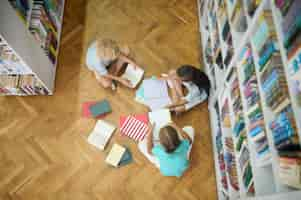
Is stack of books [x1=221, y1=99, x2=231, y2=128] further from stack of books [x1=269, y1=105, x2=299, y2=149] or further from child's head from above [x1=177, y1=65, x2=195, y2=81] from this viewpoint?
stack of books [x1=269, y1=105, x2=299, y2=149]

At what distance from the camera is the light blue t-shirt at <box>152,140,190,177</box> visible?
219cm

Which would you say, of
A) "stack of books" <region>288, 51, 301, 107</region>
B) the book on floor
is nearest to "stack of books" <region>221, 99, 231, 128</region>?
the book on floor

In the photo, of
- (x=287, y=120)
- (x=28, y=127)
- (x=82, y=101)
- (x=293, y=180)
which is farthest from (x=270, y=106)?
(x=28, y=127)

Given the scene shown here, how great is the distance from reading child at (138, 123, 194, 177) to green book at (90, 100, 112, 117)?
50cm

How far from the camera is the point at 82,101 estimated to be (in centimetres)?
267

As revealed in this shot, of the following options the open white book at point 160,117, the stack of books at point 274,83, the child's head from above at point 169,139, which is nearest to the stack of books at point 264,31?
the stack of books at point 274,83

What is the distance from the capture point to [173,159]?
218 cm

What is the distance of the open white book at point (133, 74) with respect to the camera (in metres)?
2.71

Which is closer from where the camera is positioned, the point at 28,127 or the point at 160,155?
the point at 160,155

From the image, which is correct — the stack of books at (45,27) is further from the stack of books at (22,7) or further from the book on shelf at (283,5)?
the book on shelf at (283,5)

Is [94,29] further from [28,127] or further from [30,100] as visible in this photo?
[28,127]

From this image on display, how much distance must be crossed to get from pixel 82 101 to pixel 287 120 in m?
1.95

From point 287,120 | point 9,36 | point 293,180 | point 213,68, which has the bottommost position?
point 293,180

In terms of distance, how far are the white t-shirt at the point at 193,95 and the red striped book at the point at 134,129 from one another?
459 mm
